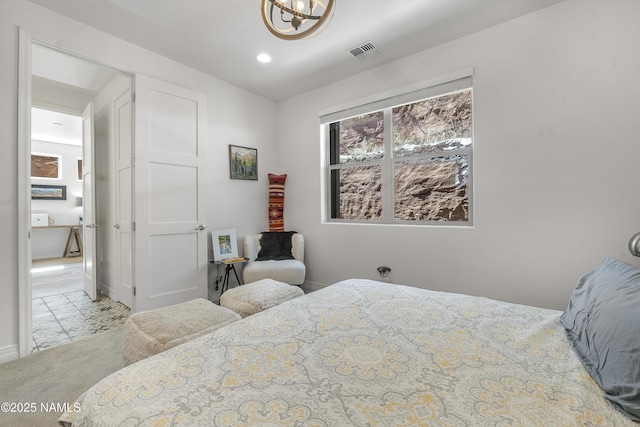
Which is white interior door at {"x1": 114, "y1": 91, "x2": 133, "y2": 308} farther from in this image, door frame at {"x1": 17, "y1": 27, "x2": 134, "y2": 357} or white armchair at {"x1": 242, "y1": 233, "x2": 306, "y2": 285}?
white armchair at {"x1": 242, "y1": 233, "x2": 306, "y2": 285}

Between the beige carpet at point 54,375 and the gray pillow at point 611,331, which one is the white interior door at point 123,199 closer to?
the beige carpet at point 54,375

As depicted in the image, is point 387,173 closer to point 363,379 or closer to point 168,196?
point 168,196

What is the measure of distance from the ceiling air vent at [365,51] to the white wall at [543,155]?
1.06 feet

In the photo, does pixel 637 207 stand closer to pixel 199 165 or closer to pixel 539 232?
pixel 539 232

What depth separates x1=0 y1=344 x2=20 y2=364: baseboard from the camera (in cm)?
210

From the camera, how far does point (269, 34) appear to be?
103 inches

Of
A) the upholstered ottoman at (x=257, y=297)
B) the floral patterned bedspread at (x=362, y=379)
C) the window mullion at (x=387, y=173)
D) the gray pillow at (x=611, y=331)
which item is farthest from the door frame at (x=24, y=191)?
the gray pillow at (x=611, y=331)

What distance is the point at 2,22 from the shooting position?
2.12 metres

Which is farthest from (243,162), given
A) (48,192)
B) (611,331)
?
(48,192)

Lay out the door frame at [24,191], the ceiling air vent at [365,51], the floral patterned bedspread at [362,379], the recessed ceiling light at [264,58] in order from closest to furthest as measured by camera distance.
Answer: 1. the floral patterned bedspread at [362,379]
2. the door frame at [24,191]
3. the ceiling air vent at [365,51]
4. the recessed ceiling light at [264,58]

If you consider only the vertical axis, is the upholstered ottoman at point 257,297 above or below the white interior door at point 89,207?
below

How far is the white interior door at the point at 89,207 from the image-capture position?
3514 millimetres

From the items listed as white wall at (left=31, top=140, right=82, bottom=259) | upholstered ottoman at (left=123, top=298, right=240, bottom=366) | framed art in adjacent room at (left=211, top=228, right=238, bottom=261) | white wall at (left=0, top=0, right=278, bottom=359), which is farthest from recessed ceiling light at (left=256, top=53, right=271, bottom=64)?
white wall at (left=31, top=140, right=82, bottom=259)

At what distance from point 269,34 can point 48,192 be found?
281 inches
